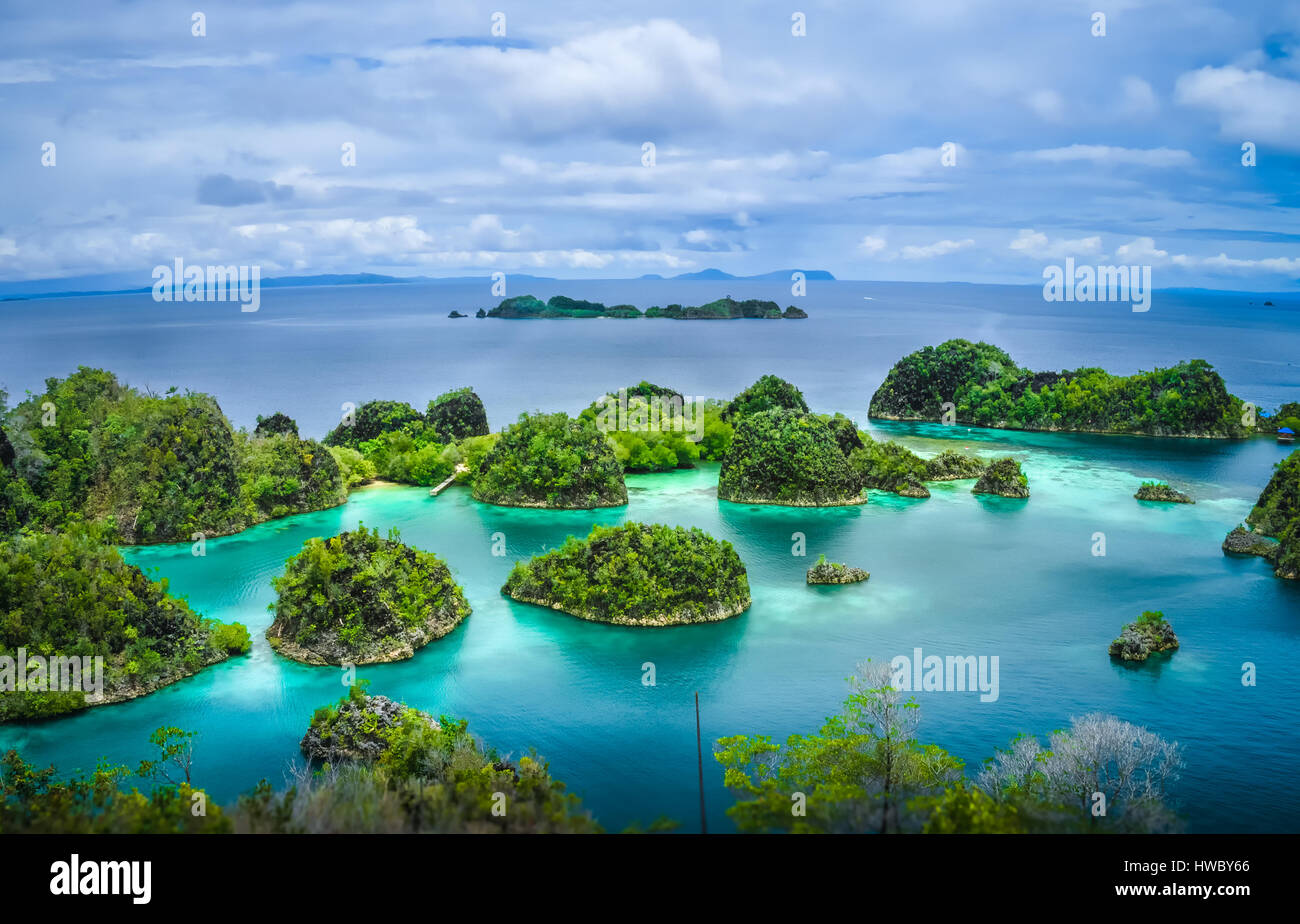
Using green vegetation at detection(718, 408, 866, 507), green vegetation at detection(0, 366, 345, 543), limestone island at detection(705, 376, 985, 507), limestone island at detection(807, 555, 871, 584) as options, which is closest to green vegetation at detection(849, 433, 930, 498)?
limestone island at detection(705, 376, 985, 507)

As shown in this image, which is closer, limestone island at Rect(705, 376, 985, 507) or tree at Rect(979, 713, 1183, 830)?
tree at Rect(979, 713, 1183, 830)

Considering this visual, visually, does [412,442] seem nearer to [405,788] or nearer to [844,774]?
[405,788]

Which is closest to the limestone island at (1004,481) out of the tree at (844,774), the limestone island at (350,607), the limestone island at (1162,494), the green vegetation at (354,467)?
the limestone island at (1162,494)

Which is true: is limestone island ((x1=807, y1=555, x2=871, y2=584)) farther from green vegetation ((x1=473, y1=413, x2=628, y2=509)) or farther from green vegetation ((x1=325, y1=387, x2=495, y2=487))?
green vegetation ((x1=325, y1=387, x2=495, y2=487))

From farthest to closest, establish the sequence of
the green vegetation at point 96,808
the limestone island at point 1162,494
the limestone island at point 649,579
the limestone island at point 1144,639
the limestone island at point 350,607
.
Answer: the limestone island at point 1162,494
the limestone island at point 649,579
the limestone island at point 1144,639
the limestone island at point 350,607
the green vegetation at point 96,808

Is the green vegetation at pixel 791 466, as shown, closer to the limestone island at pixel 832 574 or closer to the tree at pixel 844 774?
the limestone island at pixel 832 574

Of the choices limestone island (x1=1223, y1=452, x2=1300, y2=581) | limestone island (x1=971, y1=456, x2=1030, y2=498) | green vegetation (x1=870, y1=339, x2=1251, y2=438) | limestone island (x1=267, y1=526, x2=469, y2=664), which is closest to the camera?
limestone island (x1=267, y1=526, x2=469, y2=664)

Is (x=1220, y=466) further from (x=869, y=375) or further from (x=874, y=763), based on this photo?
(x=869, y=375)
